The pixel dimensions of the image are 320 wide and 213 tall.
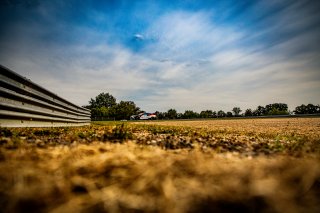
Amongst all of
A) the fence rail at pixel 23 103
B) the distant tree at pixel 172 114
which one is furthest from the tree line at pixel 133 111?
the fence rail at pixel 23 103

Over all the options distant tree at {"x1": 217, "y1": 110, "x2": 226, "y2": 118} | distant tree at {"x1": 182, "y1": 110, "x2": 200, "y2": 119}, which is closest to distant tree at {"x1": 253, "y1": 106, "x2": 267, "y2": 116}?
distant tree at {"x1": 217, "y1": 110, "x2": 226, "y2": 118}

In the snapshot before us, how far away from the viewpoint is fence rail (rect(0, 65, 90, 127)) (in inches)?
143

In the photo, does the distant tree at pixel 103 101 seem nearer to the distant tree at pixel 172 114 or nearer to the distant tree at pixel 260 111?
the distant tree at pixel 172 114

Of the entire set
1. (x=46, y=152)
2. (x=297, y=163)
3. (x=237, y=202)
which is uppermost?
(x=46, y=152)

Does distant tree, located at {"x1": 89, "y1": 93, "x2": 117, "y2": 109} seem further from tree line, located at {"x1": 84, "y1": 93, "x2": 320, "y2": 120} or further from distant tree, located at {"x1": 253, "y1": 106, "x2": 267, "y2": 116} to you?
distant tree, located at {"x1": 253, "y1": 106, "x2": 267, "y2": 116}

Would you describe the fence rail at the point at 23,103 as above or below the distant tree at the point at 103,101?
below

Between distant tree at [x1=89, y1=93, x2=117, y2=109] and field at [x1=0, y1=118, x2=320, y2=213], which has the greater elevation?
distant tree at [x1=89, y1=93, x2=117, y2=109]

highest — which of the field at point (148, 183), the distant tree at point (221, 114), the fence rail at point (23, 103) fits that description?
the distant tree at point (221, 114)

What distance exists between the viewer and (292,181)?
4.44ft

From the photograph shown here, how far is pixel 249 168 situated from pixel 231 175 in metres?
0.20

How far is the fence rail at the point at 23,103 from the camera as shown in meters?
3.63

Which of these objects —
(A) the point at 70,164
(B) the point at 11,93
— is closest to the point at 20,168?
(A) the point at 70,164

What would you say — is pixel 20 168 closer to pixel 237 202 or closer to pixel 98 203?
pixel 98 203

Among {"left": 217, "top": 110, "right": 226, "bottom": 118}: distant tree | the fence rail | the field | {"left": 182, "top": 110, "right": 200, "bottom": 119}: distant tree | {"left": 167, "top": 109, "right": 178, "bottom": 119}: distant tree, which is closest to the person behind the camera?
the field
